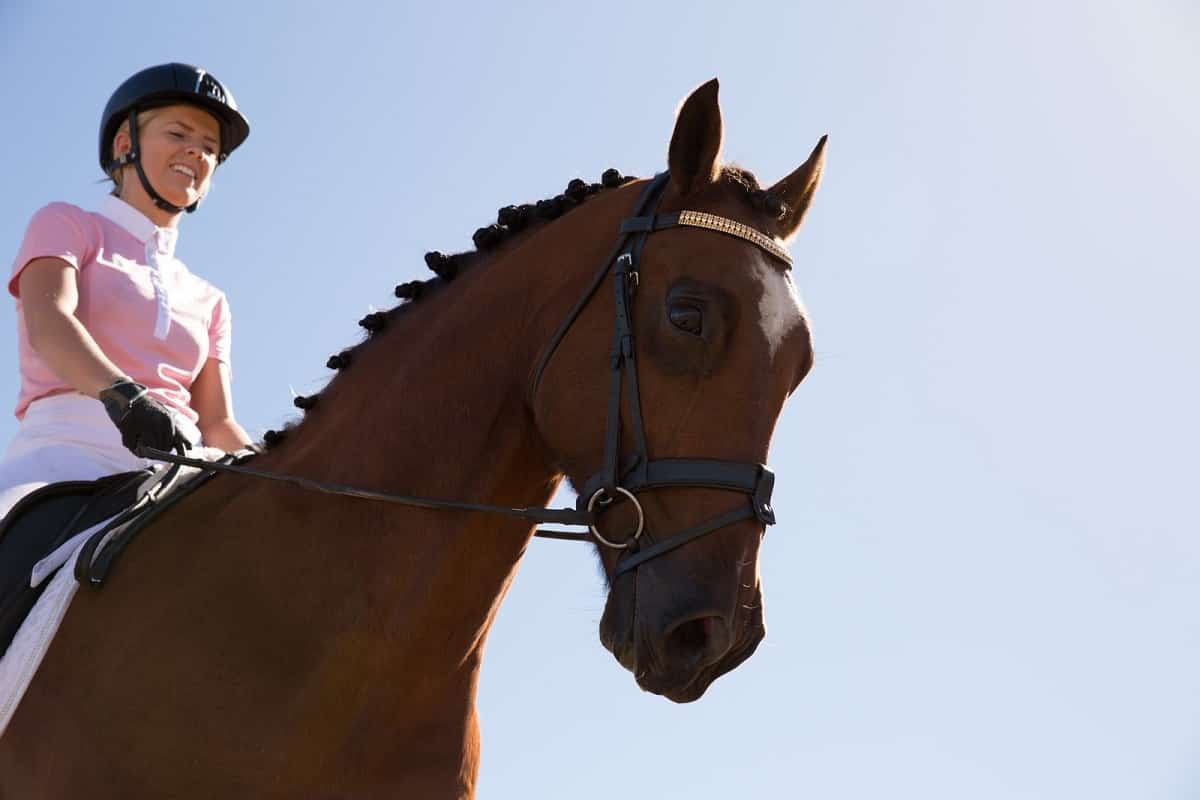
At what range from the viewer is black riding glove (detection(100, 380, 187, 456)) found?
4973 mm

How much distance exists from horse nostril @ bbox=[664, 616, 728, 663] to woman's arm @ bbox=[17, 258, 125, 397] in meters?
2.51

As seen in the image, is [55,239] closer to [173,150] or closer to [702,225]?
[173,150]

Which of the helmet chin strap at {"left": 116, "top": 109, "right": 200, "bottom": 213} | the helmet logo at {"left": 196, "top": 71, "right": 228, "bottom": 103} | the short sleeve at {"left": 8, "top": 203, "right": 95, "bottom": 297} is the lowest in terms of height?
the short sleeve at {"left": 8, "top": 203, "right": 95, "bottom": 297}

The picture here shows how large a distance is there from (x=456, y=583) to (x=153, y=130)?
3.06m

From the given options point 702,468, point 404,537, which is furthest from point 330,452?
point 702,468

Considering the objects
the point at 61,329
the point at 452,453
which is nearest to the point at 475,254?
the point at 452,453

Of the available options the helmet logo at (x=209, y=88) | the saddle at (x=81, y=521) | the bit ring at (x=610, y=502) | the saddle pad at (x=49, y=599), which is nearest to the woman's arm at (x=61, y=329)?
the saddle at (x=81, y=521)

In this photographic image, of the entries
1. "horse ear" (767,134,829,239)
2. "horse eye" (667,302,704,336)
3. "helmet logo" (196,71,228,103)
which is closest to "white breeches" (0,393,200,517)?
"helmet logo" (196,71,228,103)

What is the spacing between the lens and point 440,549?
442 centimetres

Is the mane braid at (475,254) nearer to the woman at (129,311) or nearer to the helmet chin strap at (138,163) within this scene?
the woman at (129,311)

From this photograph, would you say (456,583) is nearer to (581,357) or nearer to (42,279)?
(581,357)

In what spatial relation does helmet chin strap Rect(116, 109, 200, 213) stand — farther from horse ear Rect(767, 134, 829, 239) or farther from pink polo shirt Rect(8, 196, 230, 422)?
Result: horse ear Rect(767, 134, 829, 239)

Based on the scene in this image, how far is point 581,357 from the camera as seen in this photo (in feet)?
14.5

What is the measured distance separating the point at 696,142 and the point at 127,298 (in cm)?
268
